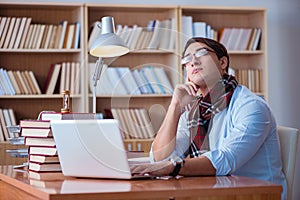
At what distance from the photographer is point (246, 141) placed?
2.04 metres

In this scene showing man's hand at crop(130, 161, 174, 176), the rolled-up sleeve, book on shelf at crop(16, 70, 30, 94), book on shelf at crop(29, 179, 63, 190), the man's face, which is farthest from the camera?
book on shelf at crop(16, 70, 30, 94)

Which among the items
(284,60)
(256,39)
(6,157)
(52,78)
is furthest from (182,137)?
(284,60)

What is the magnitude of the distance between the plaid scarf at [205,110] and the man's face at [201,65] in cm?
4

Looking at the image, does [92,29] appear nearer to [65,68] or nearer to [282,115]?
[65,68]

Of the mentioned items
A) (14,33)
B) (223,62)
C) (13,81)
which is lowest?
(13,81)

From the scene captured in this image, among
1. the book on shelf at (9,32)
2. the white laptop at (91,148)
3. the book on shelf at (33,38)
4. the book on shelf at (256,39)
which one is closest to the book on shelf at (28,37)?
the book on shelf at (33,38)

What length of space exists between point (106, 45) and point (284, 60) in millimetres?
3522

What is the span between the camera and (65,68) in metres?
4.73

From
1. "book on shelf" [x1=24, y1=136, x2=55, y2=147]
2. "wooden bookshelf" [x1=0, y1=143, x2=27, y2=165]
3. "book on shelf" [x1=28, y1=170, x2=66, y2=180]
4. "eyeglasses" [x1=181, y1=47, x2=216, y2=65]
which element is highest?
"eyeglasses" [x1=181, y1=47, x2=216, y2=65]

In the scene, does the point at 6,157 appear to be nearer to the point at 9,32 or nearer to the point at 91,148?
the point at 9,32

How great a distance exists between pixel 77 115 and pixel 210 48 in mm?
520

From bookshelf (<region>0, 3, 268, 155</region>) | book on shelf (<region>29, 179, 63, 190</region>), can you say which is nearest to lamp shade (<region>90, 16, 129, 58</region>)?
book on shelf (<region>29, 179, 63, 190</region>)

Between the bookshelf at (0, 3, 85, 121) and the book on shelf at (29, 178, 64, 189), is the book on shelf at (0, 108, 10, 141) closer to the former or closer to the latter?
the bookshelf at (0, 3, 85, 121)

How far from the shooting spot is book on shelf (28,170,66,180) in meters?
1.97
